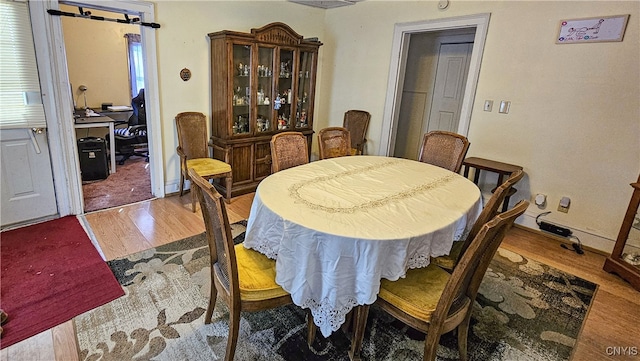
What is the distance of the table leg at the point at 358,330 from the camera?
63.4 inches

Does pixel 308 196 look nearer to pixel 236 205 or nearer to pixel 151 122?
pixel 236 205

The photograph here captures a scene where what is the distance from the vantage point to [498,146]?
11.3 ft

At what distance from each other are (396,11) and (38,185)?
412cm

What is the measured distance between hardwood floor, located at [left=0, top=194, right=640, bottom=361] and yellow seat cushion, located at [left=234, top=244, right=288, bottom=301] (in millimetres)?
956

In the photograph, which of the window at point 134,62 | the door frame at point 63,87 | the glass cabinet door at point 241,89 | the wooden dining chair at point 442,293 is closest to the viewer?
the wooden dining chair at point 442,293

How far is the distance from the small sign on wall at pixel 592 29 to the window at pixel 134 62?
5679mm

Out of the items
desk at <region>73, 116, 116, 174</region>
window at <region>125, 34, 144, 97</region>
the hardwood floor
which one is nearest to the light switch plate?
the hardwood floor

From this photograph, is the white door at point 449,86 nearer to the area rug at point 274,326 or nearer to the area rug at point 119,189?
the area rug at point 274,326

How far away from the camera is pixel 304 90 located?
4.39 m

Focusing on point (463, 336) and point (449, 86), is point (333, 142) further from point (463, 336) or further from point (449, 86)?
point (449, 86)

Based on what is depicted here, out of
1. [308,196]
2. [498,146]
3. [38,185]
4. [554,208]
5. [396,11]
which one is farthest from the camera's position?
[396,11]

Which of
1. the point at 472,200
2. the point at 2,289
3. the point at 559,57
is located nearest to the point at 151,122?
the point at 2,289

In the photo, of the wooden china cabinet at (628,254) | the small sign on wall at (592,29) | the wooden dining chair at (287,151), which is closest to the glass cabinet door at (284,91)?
Result: the wooden dining chair at (287,151)

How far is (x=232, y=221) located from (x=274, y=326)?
4.93 ft
